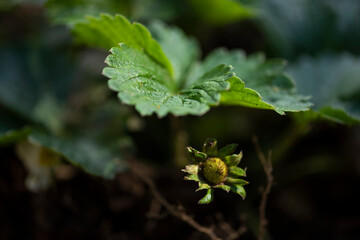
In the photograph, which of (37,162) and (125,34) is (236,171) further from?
(37,162)

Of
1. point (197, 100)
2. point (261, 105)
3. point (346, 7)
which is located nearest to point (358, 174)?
point (346, 7)

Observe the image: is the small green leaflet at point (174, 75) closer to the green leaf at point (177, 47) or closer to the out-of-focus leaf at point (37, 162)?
the green leaf at point (177, 47)

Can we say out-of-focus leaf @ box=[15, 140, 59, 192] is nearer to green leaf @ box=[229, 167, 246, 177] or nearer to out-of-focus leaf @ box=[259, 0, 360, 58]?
green leaf @ box=[229, 167, 246, 177]

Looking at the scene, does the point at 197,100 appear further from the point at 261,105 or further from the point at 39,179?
the point at 39,179

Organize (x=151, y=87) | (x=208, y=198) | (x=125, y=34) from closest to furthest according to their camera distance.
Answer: (x=208, y=198)
(x=151, y=87)
(x=125, y=34)

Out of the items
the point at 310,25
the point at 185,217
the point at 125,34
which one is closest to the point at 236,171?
the point at 185,217

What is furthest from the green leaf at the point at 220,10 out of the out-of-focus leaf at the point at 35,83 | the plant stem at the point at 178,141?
the out-of-focus leaf at the point at 35,83
